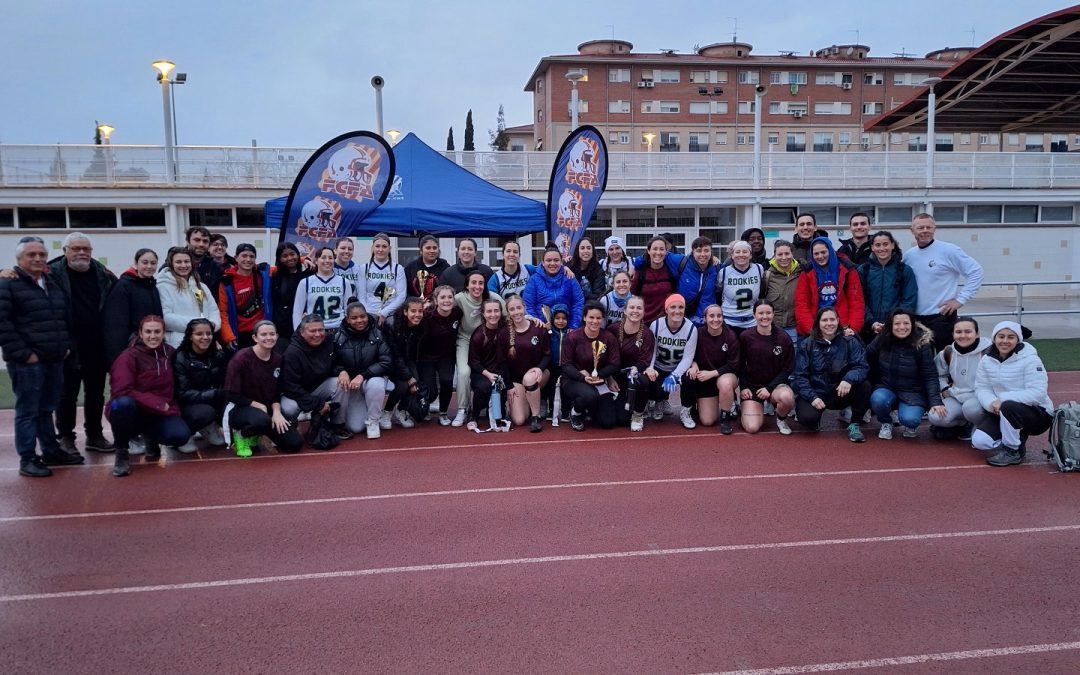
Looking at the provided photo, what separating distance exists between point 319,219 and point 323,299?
2.30 metres

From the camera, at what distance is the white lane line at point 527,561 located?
13.3ft

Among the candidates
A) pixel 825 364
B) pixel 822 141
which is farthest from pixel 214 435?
pixel 822 141

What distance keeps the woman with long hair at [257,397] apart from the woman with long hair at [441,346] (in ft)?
5.17

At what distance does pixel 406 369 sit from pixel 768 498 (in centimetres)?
381

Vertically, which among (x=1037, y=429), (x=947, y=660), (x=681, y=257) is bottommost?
(x=947, y=660)

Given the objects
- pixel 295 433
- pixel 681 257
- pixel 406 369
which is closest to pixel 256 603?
pixel 295 433

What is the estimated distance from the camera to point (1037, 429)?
614cm

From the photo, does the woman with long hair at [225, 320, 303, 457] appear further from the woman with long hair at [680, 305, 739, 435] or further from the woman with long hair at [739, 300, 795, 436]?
the woman with long hair at [739, 300, 795, 436]

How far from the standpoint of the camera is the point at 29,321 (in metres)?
5.85

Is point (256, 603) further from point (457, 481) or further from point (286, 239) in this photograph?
point (286, 239)

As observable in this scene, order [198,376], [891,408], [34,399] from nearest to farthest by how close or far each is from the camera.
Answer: [34,399] < [198,376] < [891,408]

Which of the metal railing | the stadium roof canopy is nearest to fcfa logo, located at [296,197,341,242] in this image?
the metal railing

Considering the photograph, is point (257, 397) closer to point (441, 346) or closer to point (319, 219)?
point (441, 346)

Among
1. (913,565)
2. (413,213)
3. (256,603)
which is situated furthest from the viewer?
(413,213)
